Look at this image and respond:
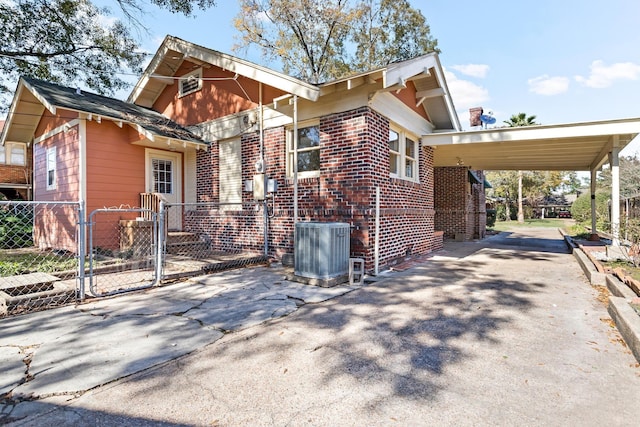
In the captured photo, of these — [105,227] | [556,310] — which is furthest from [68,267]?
[556,310]

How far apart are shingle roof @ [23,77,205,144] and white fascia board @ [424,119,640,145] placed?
7001mm

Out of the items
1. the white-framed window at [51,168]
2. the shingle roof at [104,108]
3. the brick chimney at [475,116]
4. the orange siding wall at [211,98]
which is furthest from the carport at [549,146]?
the white-framed window at [51,168]

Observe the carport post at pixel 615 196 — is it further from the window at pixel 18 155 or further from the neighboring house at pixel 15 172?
the window at pixel 18 155

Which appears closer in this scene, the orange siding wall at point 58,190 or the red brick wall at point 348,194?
the red brick wall at point 348,194

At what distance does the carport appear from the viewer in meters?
7.48

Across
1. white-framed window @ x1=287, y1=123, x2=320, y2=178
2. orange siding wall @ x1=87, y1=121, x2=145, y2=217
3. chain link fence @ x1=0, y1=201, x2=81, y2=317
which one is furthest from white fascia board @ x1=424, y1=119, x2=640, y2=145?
chain link fence @ x1=0, y1=201, x2=81, y2=317

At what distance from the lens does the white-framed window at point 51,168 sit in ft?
30.1

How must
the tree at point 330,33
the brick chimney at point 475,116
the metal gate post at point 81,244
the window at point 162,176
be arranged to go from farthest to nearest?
the tree at point 330,33 < the brick chimney at point 475,116 < the window at point 162,176 < the metal gate post at point 81,244

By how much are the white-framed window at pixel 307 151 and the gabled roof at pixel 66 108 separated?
2991 millimetres

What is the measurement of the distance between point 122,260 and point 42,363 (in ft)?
14.1

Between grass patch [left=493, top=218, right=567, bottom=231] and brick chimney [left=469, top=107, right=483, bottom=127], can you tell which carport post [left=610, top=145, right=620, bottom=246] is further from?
grass patch [left=493, top=218, right=567, bottom=231]

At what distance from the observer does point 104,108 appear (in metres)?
8.37

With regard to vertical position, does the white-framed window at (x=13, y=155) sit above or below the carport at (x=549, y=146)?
above

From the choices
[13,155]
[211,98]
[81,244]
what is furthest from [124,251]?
[13,155]
